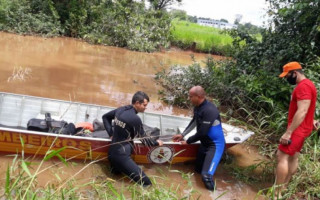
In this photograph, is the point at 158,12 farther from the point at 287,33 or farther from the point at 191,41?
the point at 287,33

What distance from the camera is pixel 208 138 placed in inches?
193

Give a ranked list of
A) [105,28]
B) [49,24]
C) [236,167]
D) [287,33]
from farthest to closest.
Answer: [105,28] → [49,24] → [287,33] → [236,167]

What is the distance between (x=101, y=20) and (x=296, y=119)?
687 inches

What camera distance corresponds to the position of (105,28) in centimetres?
1948

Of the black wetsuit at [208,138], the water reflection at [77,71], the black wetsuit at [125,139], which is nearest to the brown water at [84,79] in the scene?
the water reflection at [77,71]

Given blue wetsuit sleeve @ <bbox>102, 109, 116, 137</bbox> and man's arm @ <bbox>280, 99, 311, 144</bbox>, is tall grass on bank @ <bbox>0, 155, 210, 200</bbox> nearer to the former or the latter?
blue wetsuit sleeve @ <bbox>102, 109, 116, 137</bbox>

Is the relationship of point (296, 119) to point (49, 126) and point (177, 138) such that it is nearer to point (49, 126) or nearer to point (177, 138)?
point (177, 138)

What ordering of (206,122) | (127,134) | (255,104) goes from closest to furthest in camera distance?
(127,134)
(206,122)
(255,104)

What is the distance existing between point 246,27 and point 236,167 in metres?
5.99

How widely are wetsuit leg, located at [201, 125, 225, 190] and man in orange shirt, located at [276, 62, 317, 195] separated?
98cm

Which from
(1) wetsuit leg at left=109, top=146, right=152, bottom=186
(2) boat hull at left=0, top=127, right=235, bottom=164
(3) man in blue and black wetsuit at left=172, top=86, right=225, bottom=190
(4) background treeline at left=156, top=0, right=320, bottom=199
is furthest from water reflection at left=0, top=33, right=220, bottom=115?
(3) man in blue and black wetsuit at left=172, top=86, right=225, bottom=190

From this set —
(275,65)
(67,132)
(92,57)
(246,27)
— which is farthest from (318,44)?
(92,57)

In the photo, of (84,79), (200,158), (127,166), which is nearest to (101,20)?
(84,79)

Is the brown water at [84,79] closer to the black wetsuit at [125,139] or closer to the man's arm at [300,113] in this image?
the black wetsuit at [125,139]
